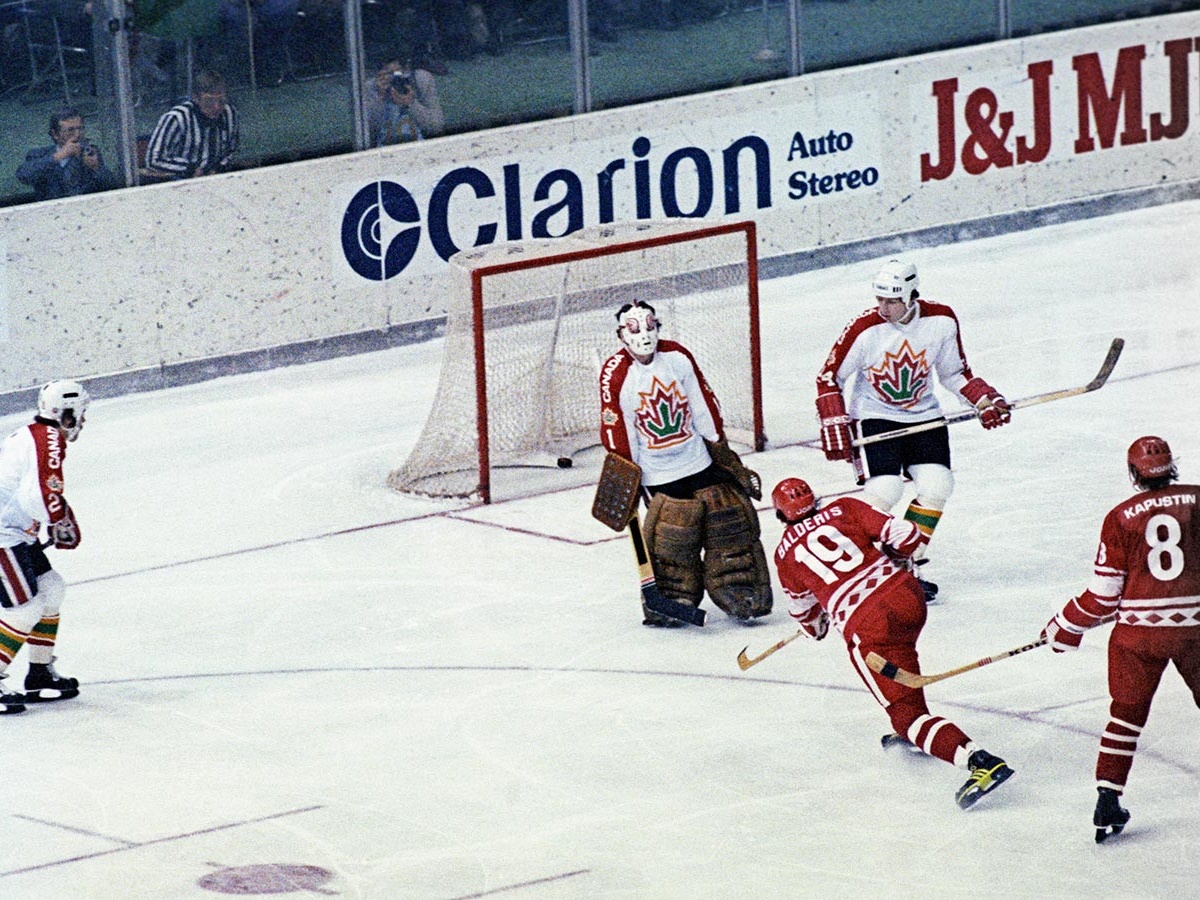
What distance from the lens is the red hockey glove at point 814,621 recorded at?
23.4ft

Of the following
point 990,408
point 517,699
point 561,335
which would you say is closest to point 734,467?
point 990,408

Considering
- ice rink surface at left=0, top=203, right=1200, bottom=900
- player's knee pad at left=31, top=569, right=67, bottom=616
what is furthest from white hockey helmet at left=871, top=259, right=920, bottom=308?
player's knee pad at left=31, top=569, right=67, bottom=616

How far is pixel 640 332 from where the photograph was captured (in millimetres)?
8695

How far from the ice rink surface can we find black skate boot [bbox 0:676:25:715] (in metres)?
0.03

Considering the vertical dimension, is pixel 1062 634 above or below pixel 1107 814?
above

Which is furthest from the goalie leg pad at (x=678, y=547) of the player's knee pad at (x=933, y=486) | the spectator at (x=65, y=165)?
the spectator at (x=65, y=165)

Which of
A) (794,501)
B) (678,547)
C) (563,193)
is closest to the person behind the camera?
(794,501)

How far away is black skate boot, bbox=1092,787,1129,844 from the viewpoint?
6.49m

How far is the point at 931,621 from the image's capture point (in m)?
8.56

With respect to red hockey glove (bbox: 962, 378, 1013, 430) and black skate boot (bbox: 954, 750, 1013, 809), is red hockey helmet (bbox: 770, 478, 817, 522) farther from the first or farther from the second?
red hockey glove (bbox: 962, 378, 1013, 430)

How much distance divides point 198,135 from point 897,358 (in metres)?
5.27

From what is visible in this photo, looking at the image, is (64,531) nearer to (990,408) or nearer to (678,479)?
(678,479)

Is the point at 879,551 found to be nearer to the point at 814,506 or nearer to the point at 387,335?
the point at 814,506

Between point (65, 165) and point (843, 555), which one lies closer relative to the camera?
point (843, 555)
